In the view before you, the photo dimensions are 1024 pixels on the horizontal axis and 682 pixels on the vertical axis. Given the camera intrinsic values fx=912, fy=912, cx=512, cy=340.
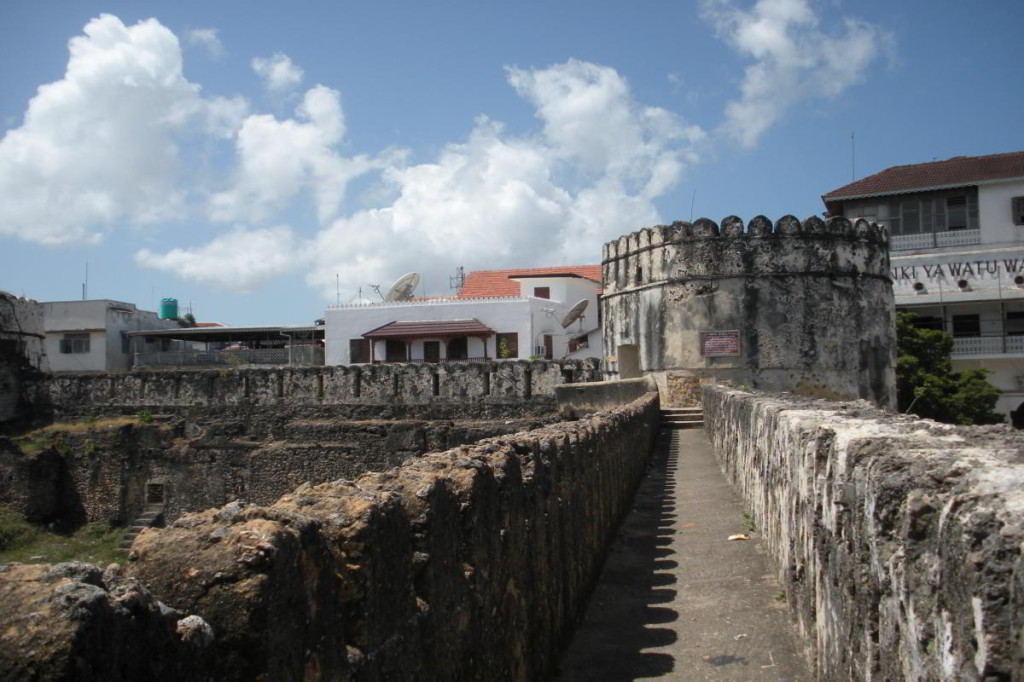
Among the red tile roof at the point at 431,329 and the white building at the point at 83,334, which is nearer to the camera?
Result: the red tile roof at the point at 431,329

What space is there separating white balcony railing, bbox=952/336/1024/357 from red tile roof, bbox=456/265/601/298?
16.9 meters

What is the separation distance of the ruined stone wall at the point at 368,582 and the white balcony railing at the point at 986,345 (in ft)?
99.6

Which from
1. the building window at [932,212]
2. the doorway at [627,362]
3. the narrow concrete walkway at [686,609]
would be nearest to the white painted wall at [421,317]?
the doorway at [627,362]

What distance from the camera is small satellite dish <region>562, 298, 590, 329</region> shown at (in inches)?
1479

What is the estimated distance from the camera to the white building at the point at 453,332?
35375mm

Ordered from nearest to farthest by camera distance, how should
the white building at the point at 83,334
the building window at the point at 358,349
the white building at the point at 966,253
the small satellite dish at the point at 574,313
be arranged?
the white building at the point at 966,253, the building window at the point at 358,349, the white building at the point at 83,334, the small satellite dish at the point at 574,313

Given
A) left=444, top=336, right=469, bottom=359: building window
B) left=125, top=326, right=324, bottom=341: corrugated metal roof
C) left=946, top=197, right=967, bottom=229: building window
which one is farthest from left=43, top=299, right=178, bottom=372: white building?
left=946, top=197, right=967, bottom=229: building window

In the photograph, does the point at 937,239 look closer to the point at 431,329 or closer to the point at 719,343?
Answer: the point at 719,343

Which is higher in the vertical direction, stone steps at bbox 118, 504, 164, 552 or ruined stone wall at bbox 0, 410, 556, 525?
ruined stone wall at bbox 0, 410, 556, 525

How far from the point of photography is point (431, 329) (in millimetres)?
35469

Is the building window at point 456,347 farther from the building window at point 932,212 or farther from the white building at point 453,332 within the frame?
the building window at point 932,212

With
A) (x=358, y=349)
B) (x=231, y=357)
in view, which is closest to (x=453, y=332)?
(x=358, y=349)

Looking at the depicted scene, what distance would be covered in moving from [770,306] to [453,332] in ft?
56.4

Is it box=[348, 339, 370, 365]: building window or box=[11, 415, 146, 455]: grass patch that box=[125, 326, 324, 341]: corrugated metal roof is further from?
box=[11, 415, 146, 455]: grass patch
